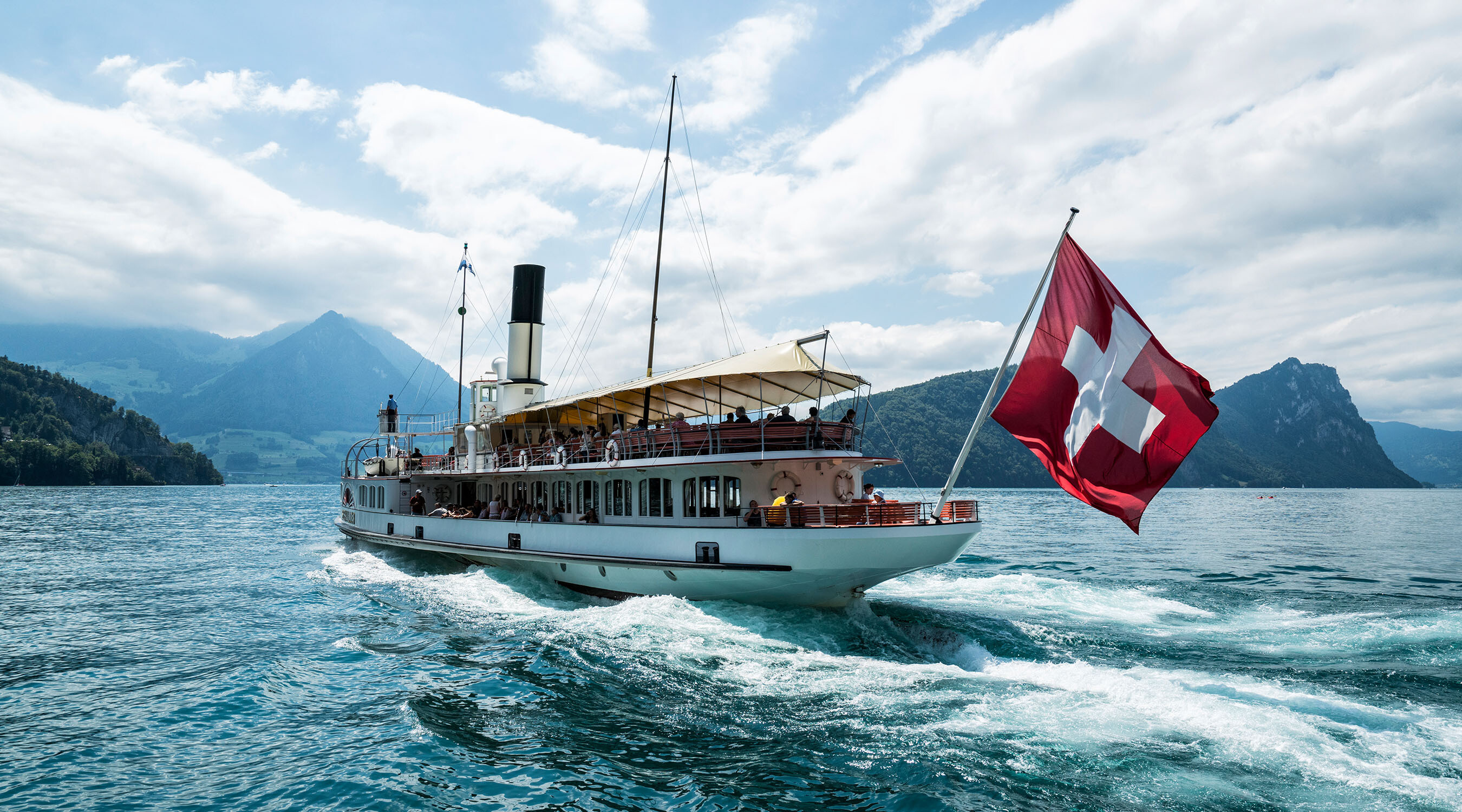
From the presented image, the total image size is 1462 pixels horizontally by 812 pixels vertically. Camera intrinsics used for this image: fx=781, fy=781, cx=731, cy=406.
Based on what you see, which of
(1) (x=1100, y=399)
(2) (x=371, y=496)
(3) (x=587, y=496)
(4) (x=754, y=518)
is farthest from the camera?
(2) (x=371, y=496)

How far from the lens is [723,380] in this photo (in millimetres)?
19000

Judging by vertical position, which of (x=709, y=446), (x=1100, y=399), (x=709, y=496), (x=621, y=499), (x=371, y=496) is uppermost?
(x=1100, y=399)

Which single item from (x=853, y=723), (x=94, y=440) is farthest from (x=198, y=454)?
(x=853, y=723)

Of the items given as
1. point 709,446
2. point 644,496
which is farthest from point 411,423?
point 709,446

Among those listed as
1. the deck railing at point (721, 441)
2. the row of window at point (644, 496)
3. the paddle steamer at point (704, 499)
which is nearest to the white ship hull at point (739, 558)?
the paddle steamer at point (704, 499)

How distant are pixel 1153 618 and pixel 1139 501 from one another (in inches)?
344

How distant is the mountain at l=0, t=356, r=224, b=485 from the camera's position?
406 feet

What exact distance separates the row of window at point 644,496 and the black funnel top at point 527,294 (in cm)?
874

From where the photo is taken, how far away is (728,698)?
11.6 metres

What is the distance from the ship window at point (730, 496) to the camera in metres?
17.8

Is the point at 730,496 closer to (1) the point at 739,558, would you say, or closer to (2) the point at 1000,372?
(1) the point at 739,558

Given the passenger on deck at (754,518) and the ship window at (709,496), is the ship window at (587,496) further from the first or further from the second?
the passenger on deck at (754,518)

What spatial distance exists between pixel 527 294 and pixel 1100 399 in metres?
23.1

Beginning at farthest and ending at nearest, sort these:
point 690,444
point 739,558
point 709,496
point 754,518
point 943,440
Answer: point 943,440
point 709,496
point 690,444
point 754,518
point 739,558
